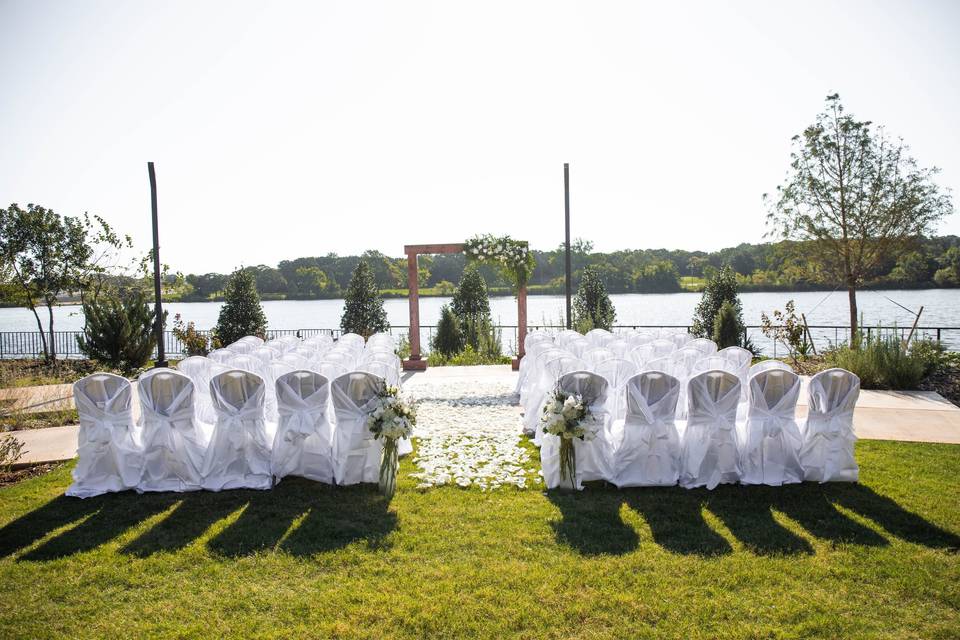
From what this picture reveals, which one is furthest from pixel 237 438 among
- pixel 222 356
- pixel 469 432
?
pixel 222 356

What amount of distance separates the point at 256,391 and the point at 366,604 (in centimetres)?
277

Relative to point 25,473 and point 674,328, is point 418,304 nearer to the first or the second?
point 25,473

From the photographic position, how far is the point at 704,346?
28.5 feet

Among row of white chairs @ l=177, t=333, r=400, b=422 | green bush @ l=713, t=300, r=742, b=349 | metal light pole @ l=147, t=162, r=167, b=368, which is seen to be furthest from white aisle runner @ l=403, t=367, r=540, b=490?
metal light pole @ l=147, t=162, r=167, b=368

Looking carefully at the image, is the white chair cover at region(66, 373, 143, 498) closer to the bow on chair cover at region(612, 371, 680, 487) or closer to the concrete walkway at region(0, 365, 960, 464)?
the concrete walkway at region(0, 365, 960, 464)

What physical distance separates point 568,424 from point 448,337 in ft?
33.5

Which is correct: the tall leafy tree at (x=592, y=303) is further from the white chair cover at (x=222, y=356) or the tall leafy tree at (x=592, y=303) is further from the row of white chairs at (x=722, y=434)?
the row of white chairs at (x=722, y=434)

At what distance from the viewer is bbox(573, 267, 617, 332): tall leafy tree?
15.6m

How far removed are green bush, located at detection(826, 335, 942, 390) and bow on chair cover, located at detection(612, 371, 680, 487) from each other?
6448 mm

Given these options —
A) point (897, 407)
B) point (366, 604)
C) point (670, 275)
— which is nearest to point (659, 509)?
point (366, 604)

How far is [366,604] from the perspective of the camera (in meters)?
3.40

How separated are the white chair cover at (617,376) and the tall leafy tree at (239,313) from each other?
1063 cm

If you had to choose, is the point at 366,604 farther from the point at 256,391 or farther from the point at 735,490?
the point at 735,490

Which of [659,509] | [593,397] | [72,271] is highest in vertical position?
[72,271]
